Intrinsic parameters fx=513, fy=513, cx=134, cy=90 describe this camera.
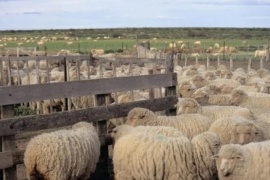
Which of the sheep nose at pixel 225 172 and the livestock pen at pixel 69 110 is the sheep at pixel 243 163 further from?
the livestock pen at pixel 69 110

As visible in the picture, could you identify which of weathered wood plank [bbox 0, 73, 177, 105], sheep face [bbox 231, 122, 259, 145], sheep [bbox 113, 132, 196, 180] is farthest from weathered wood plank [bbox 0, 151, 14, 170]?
sheep face [bbox 231, 122, 259, 145]

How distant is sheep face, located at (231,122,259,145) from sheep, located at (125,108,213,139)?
2.09 feet

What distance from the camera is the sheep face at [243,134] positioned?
7.69 m

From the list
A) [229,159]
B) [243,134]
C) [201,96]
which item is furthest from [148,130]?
[201,96]

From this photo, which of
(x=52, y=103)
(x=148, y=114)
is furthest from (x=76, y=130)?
(x=52, y=103)

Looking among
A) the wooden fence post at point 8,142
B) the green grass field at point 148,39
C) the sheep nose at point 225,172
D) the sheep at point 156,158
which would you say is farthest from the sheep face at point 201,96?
the green grass field at point 148,39

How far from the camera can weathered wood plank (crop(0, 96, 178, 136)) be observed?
6727 mm

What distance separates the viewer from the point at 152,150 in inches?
259

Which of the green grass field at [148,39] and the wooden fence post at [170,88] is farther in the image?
the green grass field at [148,39]

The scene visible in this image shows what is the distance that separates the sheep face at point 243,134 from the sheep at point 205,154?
86 cm

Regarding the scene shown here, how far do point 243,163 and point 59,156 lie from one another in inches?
91.7

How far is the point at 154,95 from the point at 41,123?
14.5 feet

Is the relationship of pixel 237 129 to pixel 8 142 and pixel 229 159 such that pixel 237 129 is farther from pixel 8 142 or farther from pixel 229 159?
pixel 8 142

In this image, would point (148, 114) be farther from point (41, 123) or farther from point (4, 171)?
point (4, 171)
